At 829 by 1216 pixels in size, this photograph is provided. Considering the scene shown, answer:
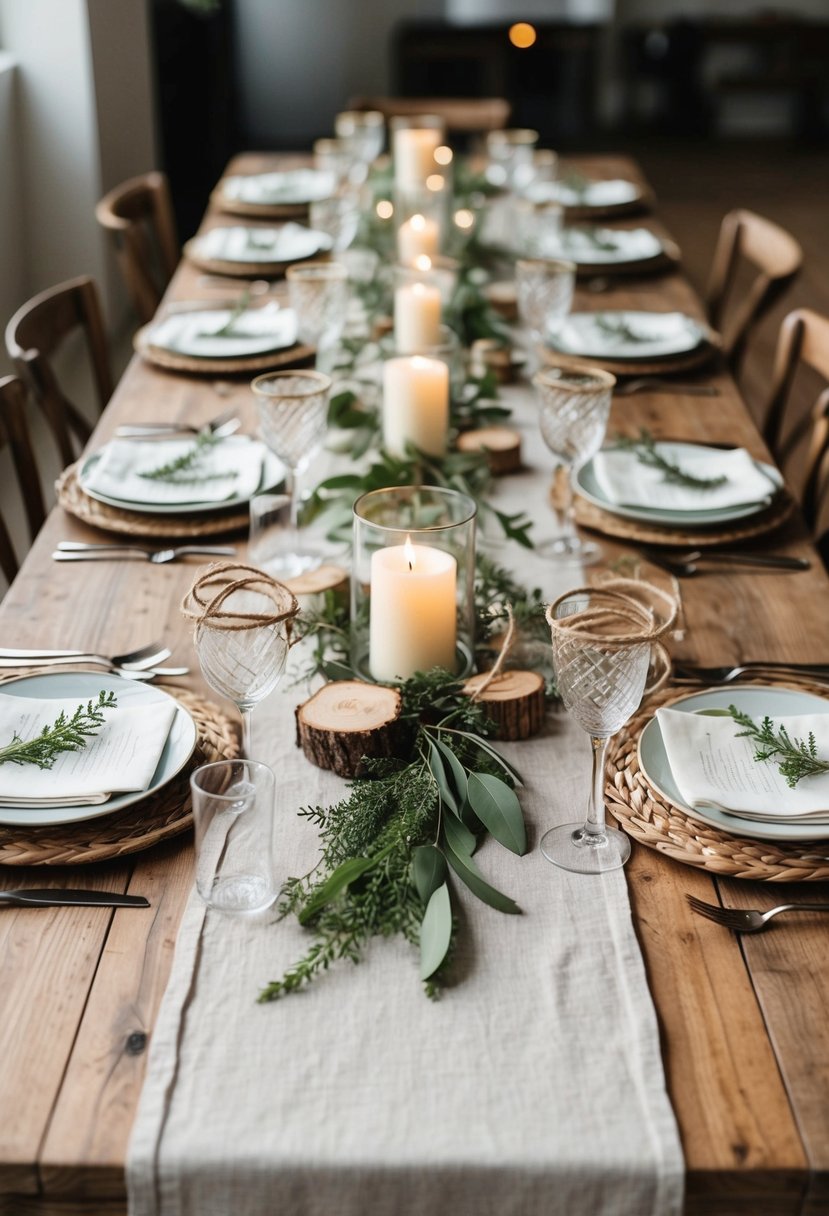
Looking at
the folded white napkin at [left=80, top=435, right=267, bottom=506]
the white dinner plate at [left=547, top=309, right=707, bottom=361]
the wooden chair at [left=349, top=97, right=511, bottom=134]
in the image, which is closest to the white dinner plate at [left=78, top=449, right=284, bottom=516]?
the folded white napkin at [left=80, top=435, right=267, bottom=506]

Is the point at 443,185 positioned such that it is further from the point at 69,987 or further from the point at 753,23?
the point at 753,23

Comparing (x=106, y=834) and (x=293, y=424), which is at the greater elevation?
(x=293, y=424)

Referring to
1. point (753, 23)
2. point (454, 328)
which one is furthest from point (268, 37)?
point (454, 328)

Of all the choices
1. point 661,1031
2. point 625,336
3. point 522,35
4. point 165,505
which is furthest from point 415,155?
point 522,35

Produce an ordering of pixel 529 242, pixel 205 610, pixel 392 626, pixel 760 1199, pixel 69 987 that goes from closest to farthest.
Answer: pixel 760 1199 → pixel 69 987 → pixel 205 610 → pixel 392 626 → pixel 529 242

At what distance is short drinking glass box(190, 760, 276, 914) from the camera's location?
2.92 feet

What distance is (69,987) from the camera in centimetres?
86

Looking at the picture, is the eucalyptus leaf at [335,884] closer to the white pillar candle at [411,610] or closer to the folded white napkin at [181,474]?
the white pillar candle at [411,610]

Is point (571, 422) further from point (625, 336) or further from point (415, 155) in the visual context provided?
point (415, 155)

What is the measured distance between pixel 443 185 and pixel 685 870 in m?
1.97

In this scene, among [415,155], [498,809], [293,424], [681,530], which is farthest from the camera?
[415,155]

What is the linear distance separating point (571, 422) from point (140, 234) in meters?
1.67

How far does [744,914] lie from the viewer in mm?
933

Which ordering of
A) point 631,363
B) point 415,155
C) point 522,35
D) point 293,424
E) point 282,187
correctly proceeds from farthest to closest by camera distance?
point 522,35 → point 282,187 → point 415,155 → point 631,363 → point 293,424
